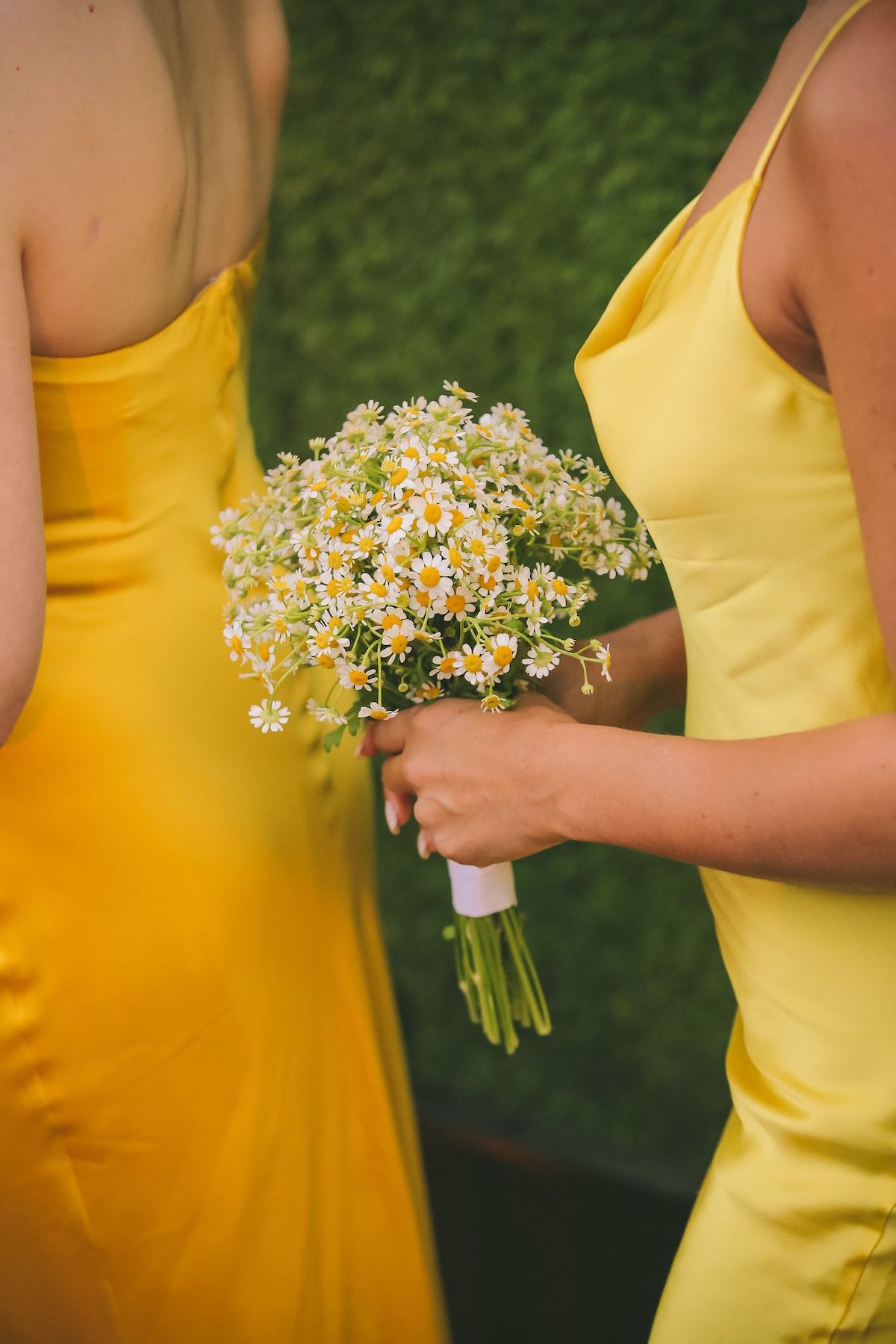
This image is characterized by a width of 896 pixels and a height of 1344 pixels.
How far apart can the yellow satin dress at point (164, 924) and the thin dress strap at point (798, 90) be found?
570mm

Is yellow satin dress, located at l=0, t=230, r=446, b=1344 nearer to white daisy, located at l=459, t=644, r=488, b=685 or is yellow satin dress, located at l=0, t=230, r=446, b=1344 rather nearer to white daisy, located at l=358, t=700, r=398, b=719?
white daisy, located at l=358, t=700, r=398, b=719

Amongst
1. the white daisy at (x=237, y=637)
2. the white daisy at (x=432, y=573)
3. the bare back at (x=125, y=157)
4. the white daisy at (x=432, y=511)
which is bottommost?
the white daisy at (x=237, y=637)

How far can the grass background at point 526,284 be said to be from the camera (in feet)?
5.59

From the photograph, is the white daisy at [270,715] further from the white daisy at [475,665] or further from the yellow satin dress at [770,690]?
the yellow satin dress at [770,690]

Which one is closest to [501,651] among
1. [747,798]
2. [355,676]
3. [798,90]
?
[355,676]

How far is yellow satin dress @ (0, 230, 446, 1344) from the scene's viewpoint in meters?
1.03

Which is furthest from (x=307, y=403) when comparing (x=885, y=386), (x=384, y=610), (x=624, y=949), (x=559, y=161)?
(x=885, y=386)

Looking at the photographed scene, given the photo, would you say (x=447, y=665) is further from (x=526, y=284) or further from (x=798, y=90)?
(x=526, y=284)

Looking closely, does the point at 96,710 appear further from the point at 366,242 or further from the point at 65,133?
the point at 366,242

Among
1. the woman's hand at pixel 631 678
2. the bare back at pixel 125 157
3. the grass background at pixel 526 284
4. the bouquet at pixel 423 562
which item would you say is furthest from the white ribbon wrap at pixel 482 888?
the grass background at pixel 526 284

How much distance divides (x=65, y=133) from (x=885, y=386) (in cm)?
66

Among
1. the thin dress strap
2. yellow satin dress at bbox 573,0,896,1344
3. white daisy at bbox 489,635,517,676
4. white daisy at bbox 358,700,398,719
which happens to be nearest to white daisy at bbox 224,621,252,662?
white daisy at bbox 358,700,398,719

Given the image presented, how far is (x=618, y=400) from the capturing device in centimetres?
85

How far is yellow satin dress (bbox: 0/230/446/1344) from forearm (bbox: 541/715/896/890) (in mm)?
413
